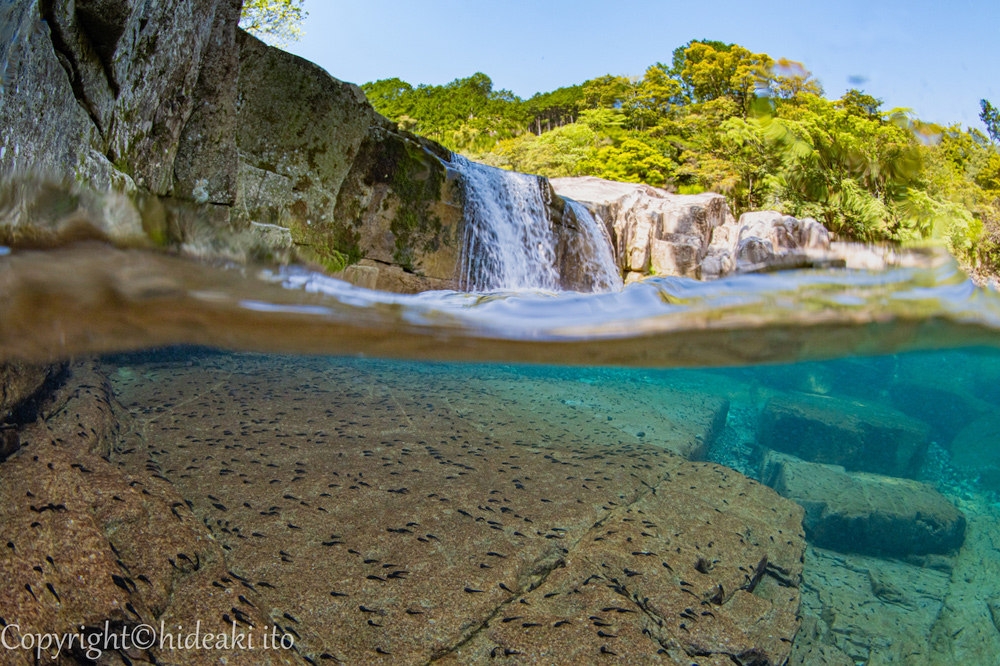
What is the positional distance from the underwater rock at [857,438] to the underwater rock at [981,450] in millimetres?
3411

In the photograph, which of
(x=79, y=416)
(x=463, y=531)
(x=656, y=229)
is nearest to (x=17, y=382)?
(x=79, y=416)

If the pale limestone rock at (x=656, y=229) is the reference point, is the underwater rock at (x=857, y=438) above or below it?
below

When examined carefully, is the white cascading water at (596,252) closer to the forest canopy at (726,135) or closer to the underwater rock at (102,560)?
the forest canopy at (726,135)

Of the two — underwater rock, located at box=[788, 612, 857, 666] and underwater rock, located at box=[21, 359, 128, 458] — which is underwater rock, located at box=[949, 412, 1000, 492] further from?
underwater rock, located at box=[21, 359, 128, 458]

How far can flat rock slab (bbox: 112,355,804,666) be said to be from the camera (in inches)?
183

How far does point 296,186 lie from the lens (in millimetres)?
10219

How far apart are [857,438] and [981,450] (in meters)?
6.10

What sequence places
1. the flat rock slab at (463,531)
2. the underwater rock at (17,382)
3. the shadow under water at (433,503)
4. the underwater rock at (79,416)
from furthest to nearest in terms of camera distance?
the underwater rock at (79,416), the underwater rock at (17,382), the flat rock slab at (463,531), the shadow under water at (433,503)

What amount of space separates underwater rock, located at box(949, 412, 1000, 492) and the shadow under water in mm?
8021

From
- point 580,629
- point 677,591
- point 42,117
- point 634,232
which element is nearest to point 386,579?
point 580,629

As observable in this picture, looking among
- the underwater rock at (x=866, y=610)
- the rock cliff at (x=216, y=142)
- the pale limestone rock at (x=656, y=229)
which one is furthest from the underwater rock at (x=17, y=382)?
the pale limestone rock at (x=656, y=229)

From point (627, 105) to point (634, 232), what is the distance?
1889 cm

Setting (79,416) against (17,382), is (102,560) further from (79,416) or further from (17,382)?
(79,416)

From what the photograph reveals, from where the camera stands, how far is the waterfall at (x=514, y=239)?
12414 millimetres
